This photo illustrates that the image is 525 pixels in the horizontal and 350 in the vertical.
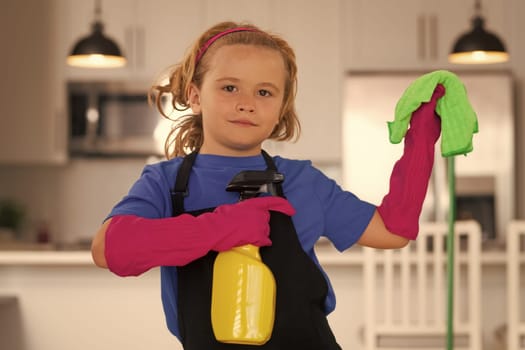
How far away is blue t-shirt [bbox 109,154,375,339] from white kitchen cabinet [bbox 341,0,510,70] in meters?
3.63

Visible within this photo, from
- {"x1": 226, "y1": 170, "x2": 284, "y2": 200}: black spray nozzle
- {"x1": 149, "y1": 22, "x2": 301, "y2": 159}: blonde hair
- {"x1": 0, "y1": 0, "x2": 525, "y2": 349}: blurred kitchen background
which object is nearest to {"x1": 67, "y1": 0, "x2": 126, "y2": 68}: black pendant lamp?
{"x1": 0, "y1": 0, "x2": 525, "y2": 349}: blurred kitchen background

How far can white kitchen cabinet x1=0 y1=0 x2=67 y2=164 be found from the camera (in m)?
4.93

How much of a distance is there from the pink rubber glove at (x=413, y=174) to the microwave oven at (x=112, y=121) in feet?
11.9

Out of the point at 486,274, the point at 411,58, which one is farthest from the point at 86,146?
the point at 486,274

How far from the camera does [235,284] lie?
1.08 meters

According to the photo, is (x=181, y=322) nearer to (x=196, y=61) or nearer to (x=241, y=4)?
(x=196, y=61)

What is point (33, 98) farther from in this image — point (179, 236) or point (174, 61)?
point (179, 236)

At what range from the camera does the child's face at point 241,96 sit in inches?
47.2

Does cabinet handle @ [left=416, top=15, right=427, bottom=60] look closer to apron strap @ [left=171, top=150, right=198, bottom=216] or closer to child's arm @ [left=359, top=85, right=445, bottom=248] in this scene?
child's arm @ [left=359, top=85, right=445, bottom=248]

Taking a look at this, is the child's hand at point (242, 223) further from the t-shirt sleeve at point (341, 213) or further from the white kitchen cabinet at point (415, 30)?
the white kitchen cabinet at point (415, 30)

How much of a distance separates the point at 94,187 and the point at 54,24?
908 millimetres

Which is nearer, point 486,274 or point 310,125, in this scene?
point 486,274

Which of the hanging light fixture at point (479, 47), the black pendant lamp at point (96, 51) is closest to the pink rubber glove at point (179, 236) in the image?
the black pendant lamp at point (96, 51)

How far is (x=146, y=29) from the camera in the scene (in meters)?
4.91
